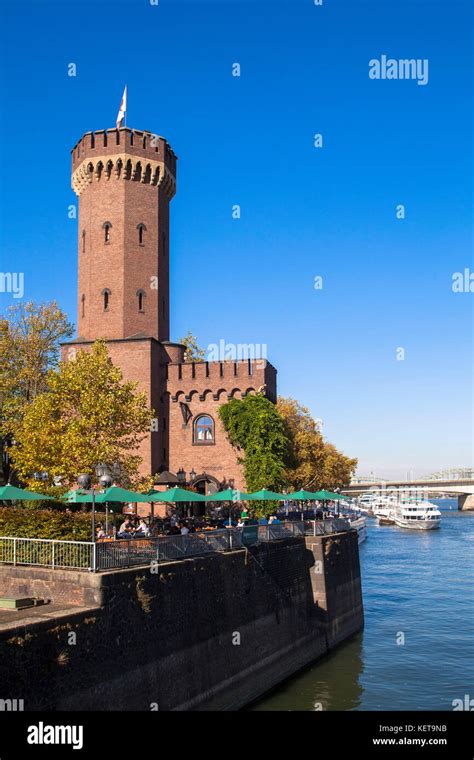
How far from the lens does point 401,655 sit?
31172 millimetres

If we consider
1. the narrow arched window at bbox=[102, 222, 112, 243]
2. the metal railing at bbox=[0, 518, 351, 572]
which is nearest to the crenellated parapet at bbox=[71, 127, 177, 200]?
the narrow arched window at bbox=[102, 222, 112, 243]

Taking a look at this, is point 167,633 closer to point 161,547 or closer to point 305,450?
point 161,547

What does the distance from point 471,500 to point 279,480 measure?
133398mm

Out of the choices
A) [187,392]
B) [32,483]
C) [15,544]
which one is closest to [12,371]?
[187,392]

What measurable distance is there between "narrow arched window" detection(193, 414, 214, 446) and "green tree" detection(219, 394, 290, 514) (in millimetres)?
1254

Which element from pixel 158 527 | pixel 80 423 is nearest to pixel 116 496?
pixel 158 527

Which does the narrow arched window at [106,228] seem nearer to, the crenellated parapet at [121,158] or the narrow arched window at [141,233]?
the narrow arched window at [141,233]

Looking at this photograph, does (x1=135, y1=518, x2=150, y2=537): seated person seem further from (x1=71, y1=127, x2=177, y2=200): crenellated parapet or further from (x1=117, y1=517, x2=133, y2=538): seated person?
(x1=71, y1=127, x2=177, y2=200): crenellated parapet

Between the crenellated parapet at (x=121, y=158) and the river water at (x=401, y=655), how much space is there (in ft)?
102

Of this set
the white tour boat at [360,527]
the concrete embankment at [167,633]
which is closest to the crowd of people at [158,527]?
the concrete embankment at [167,633]

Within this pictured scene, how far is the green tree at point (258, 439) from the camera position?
150 ft

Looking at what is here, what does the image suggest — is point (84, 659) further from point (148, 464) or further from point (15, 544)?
point (148, 464)

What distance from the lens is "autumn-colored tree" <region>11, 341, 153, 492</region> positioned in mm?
33219

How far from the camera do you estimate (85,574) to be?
58.0 feet
